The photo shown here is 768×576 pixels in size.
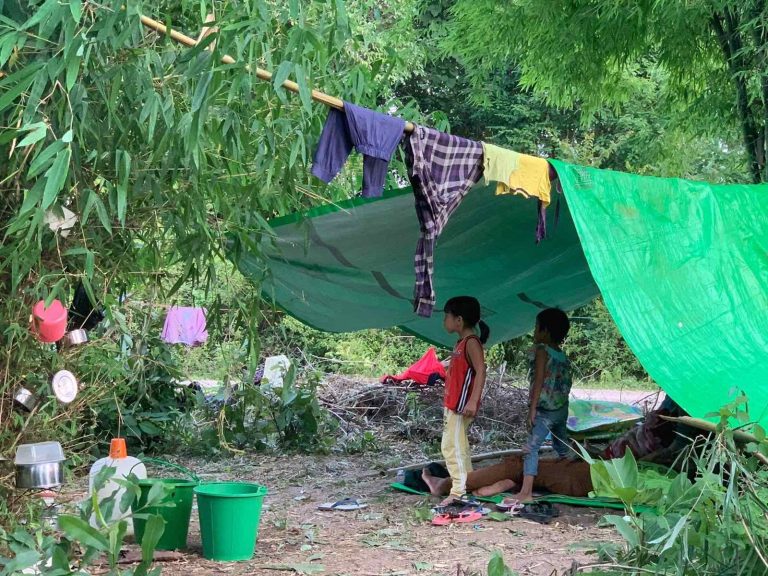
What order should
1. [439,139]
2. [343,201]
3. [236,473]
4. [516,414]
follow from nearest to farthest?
1. [439,139]
2. [343,201]
3. [236,473]
4. [516,414]

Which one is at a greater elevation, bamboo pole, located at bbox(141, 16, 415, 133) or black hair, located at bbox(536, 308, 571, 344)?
bamboo pole, located at bbox(141, 16, 415, 133)

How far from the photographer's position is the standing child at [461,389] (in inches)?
182

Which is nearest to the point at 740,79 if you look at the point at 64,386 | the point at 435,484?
the point at 435,484

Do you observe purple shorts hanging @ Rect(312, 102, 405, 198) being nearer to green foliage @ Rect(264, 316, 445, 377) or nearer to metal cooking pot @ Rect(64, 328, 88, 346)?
metal cooking pot @ Rect(64, 328, 88, 346)

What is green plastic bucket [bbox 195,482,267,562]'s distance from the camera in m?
3.57

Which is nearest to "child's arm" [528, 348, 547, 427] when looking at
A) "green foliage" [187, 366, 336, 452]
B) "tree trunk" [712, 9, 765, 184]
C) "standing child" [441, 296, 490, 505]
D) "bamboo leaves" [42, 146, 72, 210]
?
"standing child" [441, 296, 490, 505]

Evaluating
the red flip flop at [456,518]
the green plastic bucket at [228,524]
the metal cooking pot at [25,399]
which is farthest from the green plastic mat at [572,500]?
the metal cooking pot at [25,399]

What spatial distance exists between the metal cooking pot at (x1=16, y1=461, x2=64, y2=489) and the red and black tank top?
2.19 meters

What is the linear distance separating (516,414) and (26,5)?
5.38 meters

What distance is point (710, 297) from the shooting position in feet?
14.0

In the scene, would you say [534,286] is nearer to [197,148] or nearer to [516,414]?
[516,414]

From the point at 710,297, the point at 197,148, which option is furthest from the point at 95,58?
the point at 710,297

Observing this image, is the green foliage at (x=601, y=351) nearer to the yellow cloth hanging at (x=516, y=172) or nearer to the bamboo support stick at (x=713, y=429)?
the yellow cloth hanging at (x=516, y=172)

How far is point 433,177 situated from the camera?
3.64m
